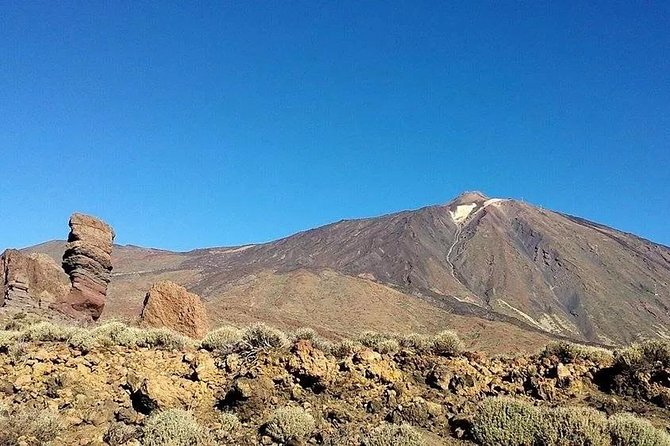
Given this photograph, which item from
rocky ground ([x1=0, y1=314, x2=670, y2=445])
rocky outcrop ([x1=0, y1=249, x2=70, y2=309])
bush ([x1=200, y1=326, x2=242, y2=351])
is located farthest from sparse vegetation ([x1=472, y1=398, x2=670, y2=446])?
rocky outcrop ([x1=0, y1=249, x2=70, y2=309])

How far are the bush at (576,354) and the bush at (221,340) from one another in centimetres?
506

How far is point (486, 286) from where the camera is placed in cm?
9719

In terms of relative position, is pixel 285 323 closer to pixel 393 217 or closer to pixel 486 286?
pixel 486 286

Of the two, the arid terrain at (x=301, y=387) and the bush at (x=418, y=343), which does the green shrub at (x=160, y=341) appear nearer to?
the arid terrain at (x=301, y=387)

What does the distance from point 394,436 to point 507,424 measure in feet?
4.22

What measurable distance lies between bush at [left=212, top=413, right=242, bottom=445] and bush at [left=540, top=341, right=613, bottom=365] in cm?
472

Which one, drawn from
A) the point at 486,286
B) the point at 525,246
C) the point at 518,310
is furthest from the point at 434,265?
the point at 525,246

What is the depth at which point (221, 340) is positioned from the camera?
9102 millimetres

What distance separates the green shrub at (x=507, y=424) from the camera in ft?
18.7

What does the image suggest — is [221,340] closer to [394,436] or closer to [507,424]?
[394,436]

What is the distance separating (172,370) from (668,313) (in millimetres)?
106767

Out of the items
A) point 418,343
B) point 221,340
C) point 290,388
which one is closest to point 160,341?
point 221,340

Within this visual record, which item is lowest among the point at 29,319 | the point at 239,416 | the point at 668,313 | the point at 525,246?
the point at 239,416

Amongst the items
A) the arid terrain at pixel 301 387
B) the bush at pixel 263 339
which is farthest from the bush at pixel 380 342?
the bush at pixel 263 339
